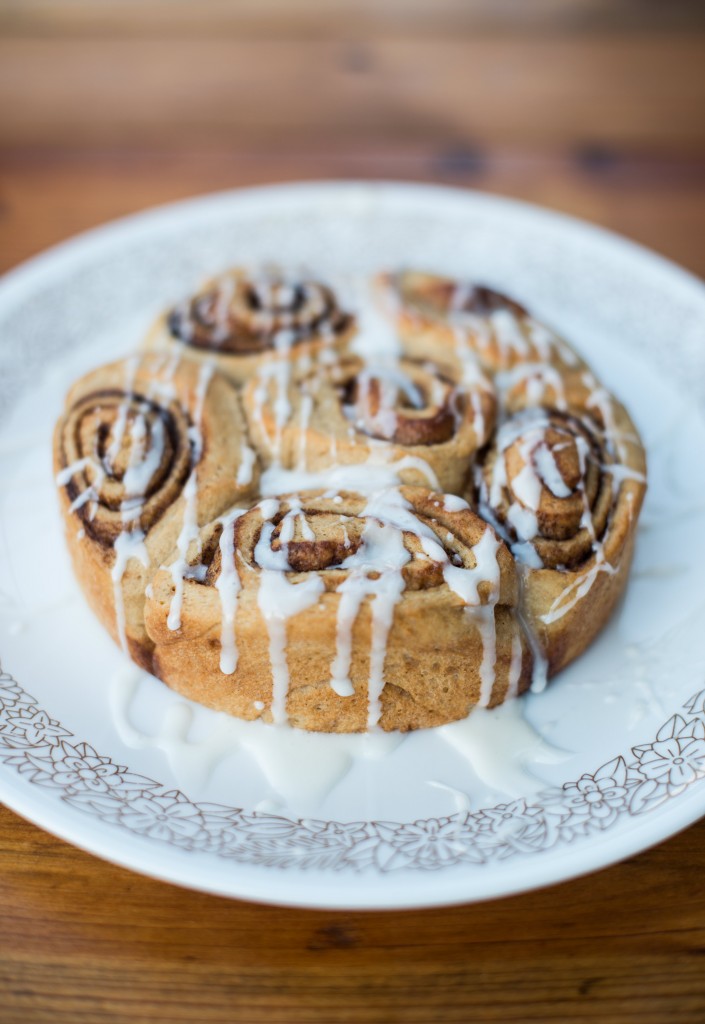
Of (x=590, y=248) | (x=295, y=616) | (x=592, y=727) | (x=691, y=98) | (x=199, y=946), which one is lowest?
(x=199, y=946)

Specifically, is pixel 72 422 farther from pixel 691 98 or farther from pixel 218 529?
pixel 691 98

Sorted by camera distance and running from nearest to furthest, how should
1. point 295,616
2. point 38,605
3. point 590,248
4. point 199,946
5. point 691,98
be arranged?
point 199,946
point 295,616
point 38,605
point 590,248
point 691,98

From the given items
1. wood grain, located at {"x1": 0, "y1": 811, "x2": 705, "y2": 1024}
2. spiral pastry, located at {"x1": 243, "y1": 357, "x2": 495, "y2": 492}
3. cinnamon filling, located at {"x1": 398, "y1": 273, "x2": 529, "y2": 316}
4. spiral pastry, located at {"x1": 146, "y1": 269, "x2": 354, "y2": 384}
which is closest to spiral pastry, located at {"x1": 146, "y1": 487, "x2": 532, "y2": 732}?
spiral pastry, located at {"x1": 243, "y1": 357, "x2": 495, "y2": 492}

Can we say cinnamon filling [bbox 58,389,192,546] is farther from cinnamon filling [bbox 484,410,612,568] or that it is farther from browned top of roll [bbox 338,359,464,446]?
cinnamon filling [bbox 484,410,612,568]

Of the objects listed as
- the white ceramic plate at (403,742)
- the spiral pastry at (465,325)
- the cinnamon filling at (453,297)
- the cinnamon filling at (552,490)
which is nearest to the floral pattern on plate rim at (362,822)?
the white ceramic plate at (403,742)

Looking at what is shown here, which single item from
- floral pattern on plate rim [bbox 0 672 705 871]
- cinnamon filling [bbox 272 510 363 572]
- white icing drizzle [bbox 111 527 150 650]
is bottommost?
floral pattern on plate rim [bbox 0 672 705 871]

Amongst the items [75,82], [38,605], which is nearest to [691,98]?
[75,82]
